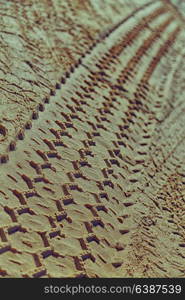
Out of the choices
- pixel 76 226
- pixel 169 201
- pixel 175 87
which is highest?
pixel 175 87

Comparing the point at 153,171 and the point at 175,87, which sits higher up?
the point at 175,87

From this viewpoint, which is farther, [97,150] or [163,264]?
[97,150]

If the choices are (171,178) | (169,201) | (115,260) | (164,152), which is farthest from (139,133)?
(115,260)

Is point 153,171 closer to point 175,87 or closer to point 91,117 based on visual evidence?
point 91,117

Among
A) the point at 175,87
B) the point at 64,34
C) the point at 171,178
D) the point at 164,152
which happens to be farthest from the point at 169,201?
the point at 64,34

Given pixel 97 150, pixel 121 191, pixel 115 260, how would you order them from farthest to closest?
pixel 97 150 < pixel 121 191 < pixel 115 260

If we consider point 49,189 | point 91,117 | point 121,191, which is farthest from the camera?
point 91,117
